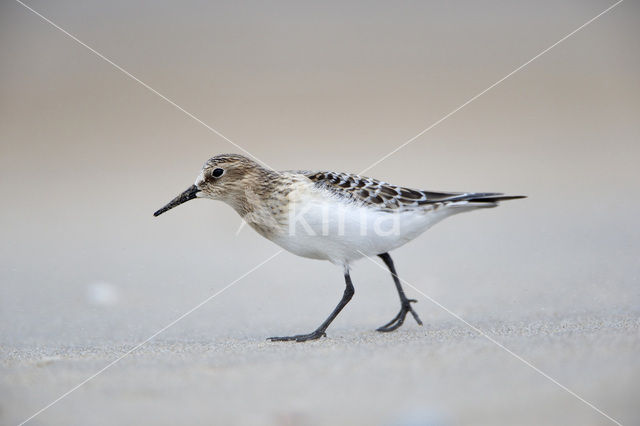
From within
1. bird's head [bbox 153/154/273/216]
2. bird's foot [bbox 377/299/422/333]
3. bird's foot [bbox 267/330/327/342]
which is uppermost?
bird's head [bbox 153/154/273/216]

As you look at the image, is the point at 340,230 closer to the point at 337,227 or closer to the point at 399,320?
the point at 337,227

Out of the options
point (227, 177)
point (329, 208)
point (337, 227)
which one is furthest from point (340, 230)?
point (227, 177)

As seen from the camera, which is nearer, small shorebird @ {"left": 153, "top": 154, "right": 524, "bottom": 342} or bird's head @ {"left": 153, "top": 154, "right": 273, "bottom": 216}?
small shorebird @ {"left": 153, "top": 154, "right": 524, "bottom": 342}

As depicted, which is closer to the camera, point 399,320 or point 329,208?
point 329,208

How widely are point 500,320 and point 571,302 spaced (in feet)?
1.99

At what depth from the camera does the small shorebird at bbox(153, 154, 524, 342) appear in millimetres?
4547

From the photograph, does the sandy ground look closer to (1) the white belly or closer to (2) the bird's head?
(1) the white belly

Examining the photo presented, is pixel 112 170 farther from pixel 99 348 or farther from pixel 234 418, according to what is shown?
pixel 234 418

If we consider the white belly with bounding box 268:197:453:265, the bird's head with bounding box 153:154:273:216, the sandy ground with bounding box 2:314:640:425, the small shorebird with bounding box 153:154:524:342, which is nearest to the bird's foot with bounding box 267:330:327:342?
the small shorebird with bounding box 153:154:524:342

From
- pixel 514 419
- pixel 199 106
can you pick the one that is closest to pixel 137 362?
pixel 514 419

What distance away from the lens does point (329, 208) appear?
4555 millimetres

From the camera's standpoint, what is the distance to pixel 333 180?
4.74 metres

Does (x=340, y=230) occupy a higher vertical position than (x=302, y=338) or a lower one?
higher

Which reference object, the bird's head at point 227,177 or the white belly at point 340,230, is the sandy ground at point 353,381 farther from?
the bird's head at point 227,177
